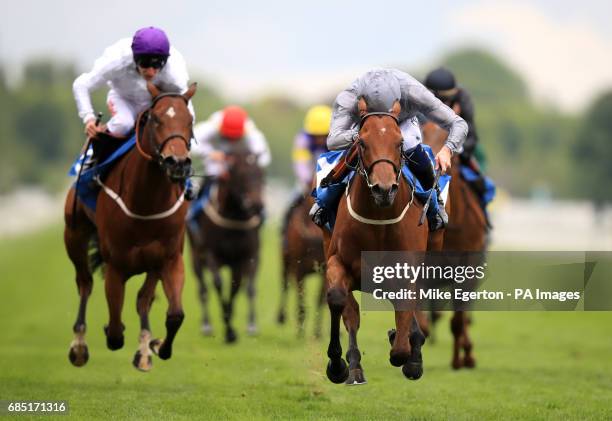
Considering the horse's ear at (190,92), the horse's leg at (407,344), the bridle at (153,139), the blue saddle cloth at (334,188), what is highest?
the horse's ear at (190,92)

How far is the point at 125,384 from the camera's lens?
10609mm

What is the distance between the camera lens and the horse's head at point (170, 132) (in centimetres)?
845

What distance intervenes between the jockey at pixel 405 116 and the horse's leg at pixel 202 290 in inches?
282

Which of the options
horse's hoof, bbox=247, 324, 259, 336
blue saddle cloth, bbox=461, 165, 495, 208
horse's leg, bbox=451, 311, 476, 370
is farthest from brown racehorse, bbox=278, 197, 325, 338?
blue saddle cloth, bbox=461, 165, 495, 208

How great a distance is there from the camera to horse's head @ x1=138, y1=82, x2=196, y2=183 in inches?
333

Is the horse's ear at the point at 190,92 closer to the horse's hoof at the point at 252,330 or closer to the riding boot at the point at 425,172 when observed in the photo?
→ the riding boot at the point at 425,172

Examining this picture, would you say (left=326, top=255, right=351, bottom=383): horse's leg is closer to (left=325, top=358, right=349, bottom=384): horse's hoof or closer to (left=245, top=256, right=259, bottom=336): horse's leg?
(left=325, top=358, right=349, bottom=384): horse's hoof

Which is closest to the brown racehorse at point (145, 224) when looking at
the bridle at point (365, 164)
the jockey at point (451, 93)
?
the bridle at point (365, 164)

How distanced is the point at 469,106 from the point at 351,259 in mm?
3843

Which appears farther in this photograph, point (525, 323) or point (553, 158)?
point (553, 158)

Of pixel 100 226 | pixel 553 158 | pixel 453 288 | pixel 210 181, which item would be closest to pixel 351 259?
pixel 453 288

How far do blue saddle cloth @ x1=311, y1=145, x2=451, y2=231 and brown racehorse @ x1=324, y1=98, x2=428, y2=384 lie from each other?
104 millimetres

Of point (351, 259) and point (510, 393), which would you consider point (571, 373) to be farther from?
point (351, 259)
